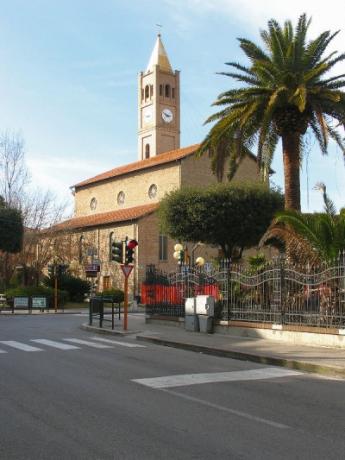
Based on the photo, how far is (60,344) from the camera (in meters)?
15.7

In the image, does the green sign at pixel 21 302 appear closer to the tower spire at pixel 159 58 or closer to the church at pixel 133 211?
the church at pixel 133 211

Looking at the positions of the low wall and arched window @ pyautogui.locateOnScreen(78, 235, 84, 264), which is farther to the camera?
arched window @ pyautogui.locateOnScreen(78, 235, 84, 264)

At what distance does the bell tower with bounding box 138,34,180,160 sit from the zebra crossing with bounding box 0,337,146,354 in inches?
2548

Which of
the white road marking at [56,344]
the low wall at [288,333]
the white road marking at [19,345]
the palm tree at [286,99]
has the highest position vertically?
the palm tree at [286,99]

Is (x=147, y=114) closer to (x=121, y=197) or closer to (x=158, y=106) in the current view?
(x=158, y=106)

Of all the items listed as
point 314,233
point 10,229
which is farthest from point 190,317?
point 10,229

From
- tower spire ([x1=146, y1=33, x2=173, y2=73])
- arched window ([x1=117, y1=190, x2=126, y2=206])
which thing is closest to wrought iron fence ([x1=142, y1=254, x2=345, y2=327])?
arched window ([x1=117, y1=190, x2=126, y2=206])

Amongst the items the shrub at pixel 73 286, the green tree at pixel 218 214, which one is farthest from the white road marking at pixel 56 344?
the shrub at pixel 73 286

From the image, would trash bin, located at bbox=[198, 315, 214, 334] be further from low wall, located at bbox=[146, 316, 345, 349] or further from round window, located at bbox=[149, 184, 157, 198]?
round window, located at bbox=[149, 184, 157, 198]

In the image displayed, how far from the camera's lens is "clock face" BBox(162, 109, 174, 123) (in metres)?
83.2

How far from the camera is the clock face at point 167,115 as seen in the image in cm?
8325

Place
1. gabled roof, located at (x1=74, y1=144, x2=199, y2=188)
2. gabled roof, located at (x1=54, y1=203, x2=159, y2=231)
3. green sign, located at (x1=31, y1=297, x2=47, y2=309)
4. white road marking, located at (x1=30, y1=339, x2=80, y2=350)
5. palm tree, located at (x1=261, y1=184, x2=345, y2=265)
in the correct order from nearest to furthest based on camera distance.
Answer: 1. white road marking, located at (x1=30, y1=339, x2=80, y2=350)
2. palm tree, located at (x1=261, y1=184, x2=345, y2=265)
3. green sign, located at (x1=31, y1=297, x2=47, y2=309)
4. gabled roof, located at (x1=54, y1=203, x2=159, y2=231)
5. gabled roof, located at (x1=74, y1=144, x2=199, y2=188)

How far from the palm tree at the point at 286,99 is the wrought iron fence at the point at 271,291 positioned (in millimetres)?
3716

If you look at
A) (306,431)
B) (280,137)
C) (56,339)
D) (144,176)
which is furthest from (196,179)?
(306,431)
